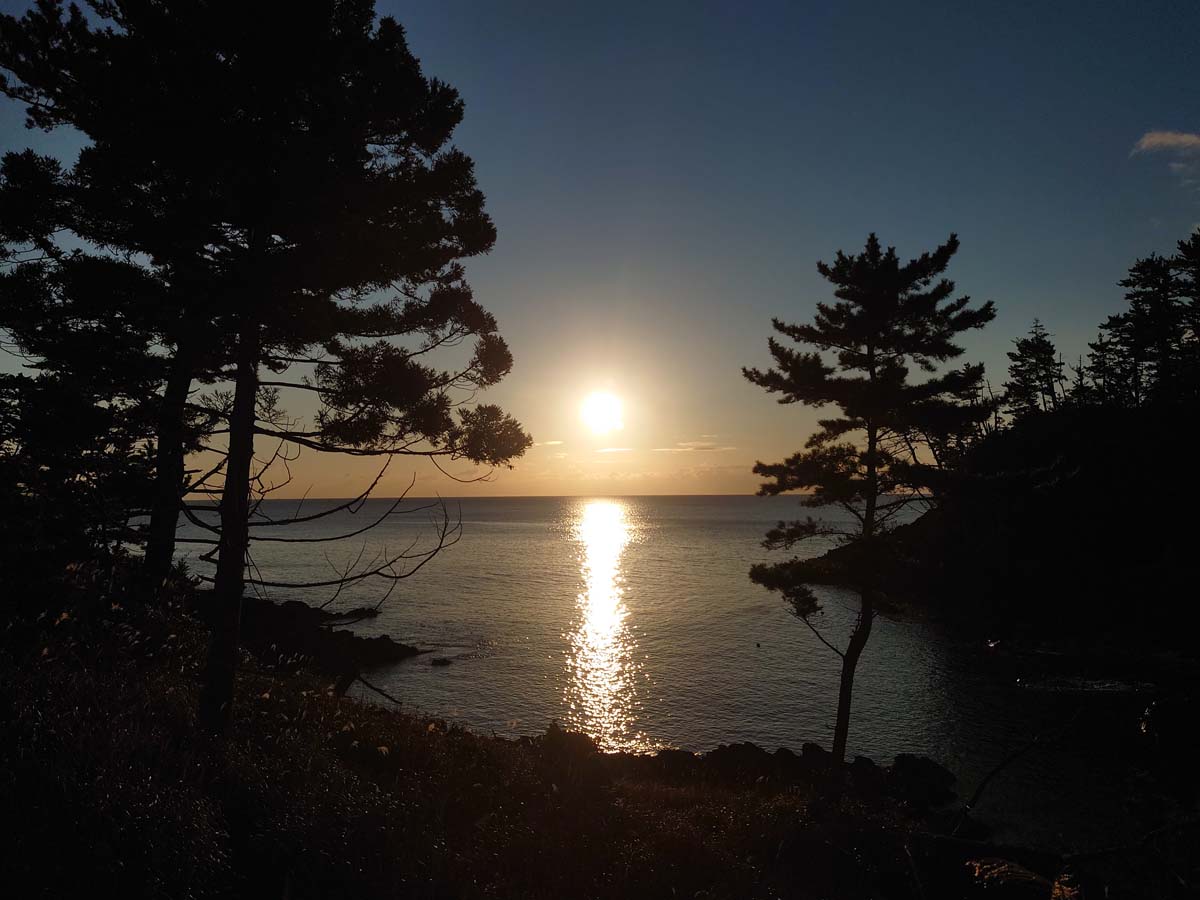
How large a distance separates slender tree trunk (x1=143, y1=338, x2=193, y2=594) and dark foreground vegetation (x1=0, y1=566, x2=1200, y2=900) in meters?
0.76

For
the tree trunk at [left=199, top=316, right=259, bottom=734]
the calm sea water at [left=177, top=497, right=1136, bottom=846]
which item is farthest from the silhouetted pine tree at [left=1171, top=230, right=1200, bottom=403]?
the tree trunk at [left=199, top=316, right=259, bottom=734]

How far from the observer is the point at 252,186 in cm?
714

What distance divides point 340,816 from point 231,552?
3.76 m

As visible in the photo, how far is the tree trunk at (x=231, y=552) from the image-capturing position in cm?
780

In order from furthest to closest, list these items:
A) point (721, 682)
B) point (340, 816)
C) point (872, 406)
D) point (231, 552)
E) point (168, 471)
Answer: point (721, 682), point (872, 406), point (168, 471), point (231, 552), point (340, 816)

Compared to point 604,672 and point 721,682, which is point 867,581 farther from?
point 604,672

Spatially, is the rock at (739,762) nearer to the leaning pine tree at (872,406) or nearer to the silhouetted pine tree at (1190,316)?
the leaning pine tree at (872,406)

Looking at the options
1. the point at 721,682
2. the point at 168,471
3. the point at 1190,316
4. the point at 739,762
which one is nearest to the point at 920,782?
the point at 739,762

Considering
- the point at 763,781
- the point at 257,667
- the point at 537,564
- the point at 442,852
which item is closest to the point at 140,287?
the point at 442,852

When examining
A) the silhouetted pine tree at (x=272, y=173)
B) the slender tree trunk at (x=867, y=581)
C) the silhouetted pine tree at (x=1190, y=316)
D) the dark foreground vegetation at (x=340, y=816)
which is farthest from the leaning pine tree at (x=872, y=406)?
the silhouetted pine tree at (x=1190, y=316)

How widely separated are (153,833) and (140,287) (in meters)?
6.50

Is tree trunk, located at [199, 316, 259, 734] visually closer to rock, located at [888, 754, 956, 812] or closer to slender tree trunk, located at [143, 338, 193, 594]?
slender tree trunk, located at [143, 338, 193, 594]

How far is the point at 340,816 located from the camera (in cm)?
719

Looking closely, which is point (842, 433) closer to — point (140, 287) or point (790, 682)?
point (140, 287)
